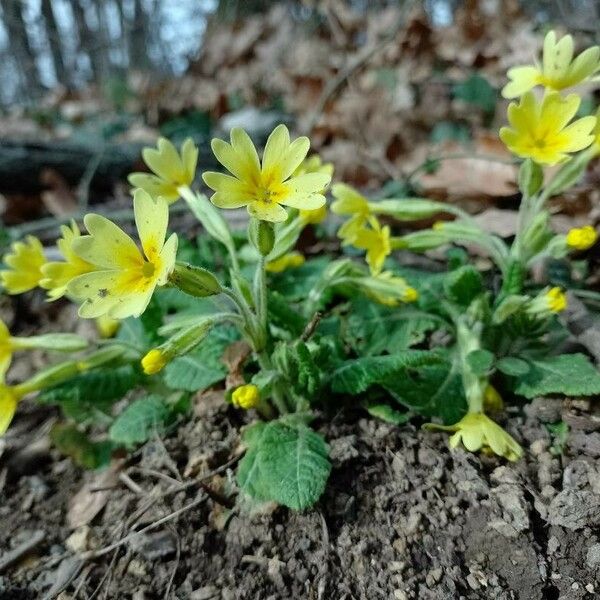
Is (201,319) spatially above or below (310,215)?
below

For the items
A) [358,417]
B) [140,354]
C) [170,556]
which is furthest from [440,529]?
[140,354]

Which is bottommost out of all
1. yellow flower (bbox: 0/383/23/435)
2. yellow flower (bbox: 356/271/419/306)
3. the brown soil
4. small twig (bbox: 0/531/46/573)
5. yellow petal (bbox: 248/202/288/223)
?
small twig (bbox: 0/531/46/573)

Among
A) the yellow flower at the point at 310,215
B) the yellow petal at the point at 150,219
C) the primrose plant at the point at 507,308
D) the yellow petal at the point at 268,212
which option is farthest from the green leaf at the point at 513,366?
the yellow petal at the point at 150,219

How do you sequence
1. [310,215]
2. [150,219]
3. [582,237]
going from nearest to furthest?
1. [150,219]
2. [582,237]
3. [310,215]

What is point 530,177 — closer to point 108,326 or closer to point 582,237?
point 582,237

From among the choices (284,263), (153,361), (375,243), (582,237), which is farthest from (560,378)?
(153,361)

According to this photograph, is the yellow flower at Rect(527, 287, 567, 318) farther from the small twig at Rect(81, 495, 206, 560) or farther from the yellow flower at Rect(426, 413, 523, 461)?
the small twig at Rect(81, 495, 206, 560)

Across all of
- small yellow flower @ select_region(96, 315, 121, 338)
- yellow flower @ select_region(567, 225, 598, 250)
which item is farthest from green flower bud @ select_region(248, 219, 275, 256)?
small yellow flower @ select_region(96, 315, 121, 338)
